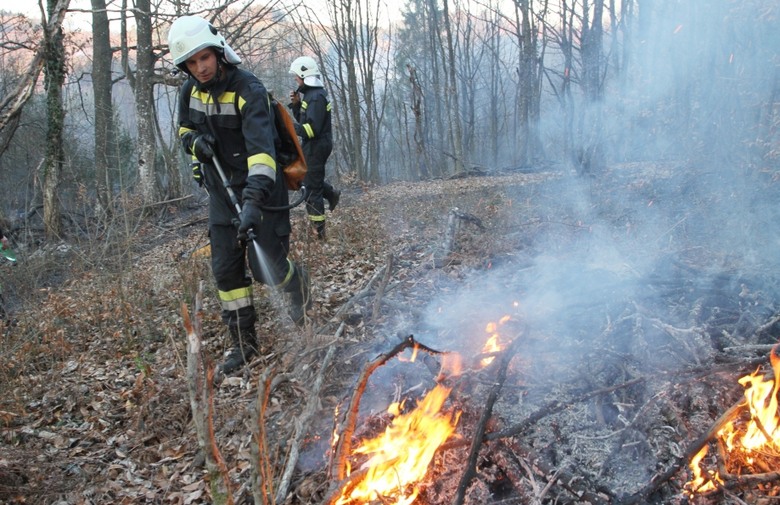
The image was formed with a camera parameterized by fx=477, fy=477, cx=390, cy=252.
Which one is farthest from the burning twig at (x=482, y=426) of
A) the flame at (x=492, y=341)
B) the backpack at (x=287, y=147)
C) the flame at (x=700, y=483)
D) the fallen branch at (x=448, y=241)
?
the fallen branch at (x=448, y=241)

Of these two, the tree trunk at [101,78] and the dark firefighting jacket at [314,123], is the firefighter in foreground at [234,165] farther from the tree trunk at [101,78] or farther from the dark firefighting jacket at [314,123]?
the tree trunk at [101,78]

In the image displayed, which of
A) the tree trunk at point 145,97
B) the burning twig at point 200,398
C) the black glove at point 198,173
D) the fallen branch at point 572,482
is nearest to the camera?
the burning twig at point 200,398

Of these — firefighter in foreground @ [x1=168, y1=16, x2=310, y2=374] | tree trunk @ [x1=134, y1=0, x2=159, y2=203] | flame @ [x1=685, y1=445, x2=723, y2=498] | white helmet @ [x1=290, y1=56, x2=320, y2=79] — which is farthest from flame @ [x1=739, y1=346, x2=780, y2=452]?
tree trunk @ [x1=134, y1=0, x2=159, y2=203]

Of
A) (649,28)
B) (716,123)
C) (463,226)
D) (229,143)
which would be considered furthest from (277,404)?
(649,28)

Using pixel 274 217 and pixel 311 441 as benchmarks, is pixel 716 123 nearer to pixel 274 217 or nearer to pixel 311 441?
pixel 274 217

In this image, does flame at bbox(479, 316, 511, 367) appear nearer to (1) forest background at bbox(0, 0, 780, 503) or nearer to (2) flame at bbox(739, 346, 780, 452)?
(1) forest background at bbox(0, 0, 780, 503)

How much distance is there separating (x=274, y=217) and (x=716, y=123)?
285 inches

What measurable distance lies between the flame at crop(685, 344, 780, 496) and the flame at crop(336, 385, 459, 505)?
4.09 ft

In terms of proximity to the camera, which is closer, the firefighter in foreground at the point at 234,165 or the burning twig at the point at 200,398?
the burning twig at the point at 200,398

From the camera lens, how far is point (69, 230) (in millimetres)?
9359

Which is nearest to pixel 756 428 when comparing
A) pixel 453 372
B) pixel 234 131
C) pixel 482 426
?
pixel 482 426

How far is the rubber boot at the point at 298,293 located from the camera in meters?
4.08

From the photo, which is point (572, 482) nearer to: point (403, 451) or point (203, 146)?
point (403, 451)

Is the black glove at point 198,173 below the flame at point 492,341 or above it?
above
